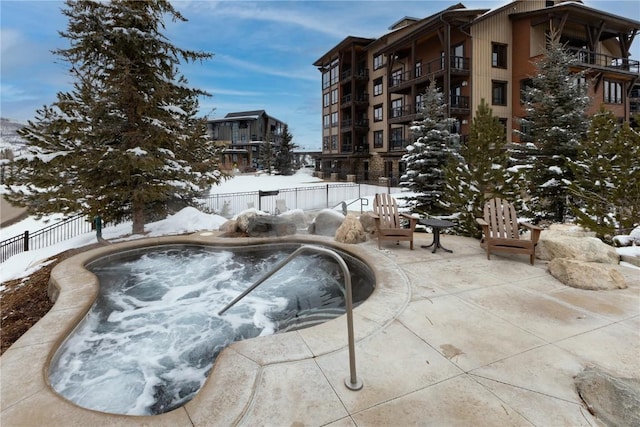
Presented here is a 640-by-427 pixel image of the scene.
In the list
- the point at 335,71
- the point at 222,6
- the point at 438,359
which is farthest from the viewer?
the point at 335,71

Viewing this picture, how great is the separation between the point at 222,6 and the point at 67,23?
935 cm

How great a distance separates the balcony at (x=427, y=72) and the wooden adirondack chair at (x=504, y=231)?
14.8 m

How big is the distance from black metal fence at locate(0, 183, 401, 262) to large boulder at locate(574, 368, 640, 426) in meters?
11.5

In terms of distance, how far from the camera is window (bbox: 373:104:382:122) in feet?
105

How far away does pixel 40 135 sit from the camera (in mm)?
8281

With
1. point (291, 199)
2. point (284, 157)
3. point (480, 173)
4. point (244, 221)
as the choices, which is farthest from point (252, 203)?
point (284, 157)

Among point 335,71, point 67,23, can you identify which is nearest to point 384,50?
point 335,71

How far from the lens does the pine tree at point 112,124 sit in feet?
27.2

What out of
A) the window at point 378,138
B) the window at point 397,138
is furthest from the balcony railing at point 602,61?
the window at point 378,138

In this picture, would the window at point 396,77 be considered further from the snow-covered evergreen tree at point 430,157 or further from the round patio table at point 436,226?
the round patio table at point 436,226

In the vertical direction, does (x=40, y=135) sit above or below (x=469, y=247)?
above

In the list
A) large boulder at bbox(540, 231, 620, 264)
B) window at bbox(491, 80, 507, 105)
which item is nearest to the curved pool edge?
large boulder at bbox(540, 231, 620, 264)

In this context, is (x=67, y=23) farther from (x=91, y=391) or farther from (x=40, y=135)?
(x=91, y=391)

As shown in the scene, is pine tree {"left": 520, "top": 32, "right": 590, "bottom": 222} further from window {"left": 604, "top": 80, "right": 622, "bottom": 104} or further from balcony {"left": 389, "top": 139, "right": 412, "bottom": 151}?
window {"left": 604, "top": 80, "right": 622, "bottom": 104}
